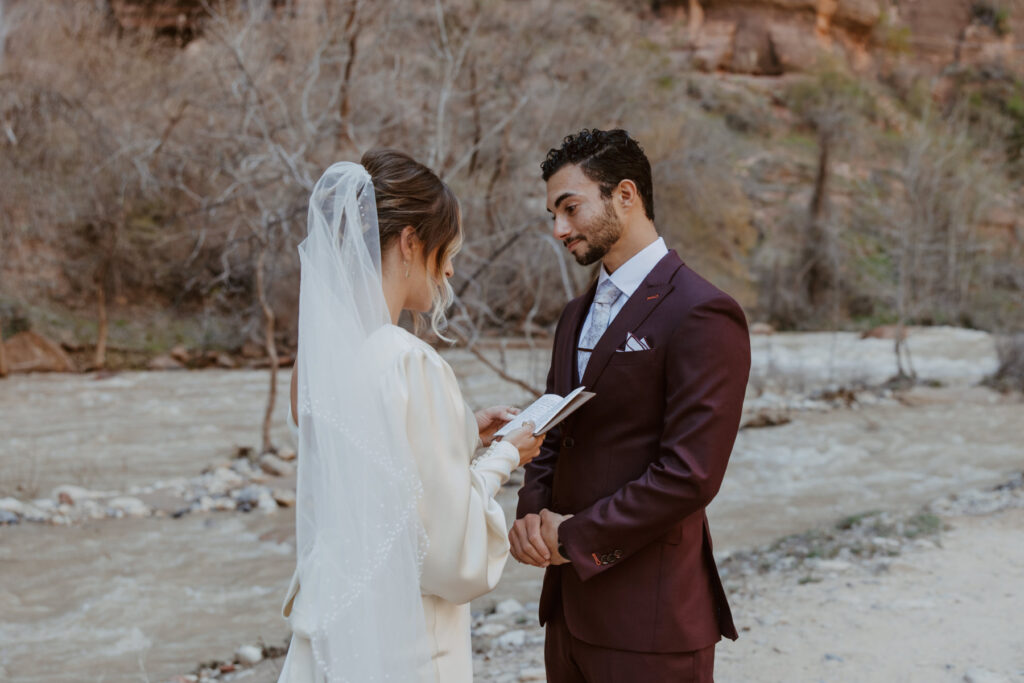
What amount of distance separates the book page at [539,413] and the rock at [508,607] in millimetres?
3567

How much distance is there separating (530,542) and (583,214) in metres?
0.84

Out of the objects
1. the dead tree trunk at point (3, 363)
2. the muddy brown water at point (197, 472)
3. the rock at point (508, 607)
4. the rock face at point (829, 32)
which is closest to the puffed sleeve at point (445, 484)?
the muddy brown water at point (197, 472)

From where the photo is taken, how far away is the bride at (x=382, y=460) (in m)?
1.91

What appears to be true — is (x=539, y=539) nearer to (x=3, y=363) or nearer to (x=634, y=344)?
(x=634, y=344)

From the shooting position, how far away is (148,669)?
4.80 metres

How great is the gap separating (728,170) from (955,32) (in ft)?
93.2

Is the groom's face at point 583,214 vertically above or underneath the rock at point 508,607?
above

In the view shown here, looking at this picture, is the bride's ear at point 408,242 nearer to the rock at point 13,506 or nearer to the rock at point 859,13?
the rock at point 13,506

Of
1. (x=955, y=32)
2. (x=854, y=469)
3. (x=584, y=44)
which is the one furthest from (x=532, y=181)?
(x=955, y=32)

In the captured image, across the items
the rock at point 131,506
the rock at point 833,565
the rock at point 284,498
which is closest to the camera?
the rock at point 833,565

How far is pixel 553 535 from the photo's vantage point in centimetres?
214

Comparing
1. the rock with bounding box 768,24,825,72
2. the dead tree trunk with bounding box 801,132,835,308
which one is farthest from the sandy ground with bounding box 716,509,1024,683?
the rock with bounding box 768,24,825,72

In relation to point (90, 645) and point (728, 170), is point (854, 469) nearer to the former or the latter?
point (90, 645)

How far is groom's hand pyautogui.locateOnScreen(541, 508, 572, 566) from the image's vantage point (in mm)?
2137
